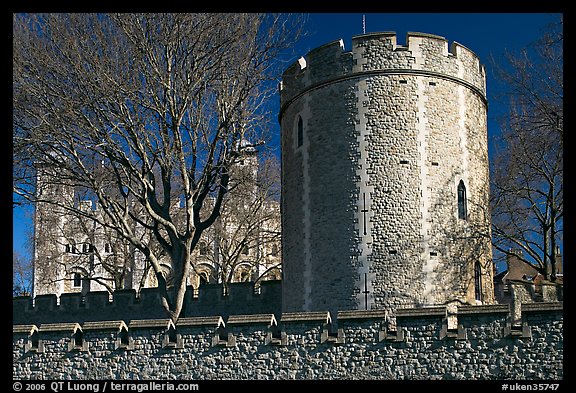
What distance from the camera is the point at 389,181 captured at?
18922 mm

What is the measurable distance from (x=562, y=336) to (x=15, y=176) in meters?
14.8

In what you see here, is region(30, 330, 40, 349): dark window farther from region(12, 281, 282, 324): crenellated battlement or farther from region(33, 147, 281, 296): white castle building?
region(12, 281, 282, 324): crenellated battlement

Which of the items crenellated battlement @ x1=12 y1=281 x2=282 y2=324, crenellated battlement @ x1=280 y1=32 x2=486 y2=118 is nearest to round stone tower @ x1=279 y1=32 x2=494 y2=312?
crenellated battlement @ x1=280 y1=32 x2=486 y2=118

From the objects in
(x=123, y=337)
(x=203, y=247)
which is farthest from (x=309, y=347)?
(x=203, y=247)

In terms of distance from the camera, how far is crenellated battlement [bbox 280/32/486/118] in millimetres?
19469

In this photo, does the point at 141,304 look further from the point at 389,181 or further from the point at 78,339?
the point at 389,181

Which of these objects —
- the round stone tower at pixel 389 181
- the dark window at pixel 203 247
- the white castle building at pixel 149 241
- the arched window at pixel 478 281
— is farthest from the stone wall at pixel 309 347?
the dark window at pixel 203 247

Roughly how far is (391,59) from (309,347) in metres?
8.09

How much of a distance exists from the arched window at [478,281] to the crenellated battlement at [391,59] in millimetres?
4997

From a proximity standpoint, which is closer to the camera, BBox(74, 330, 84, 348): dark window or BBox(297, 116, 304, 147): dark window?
BBox(74, 330, 84, 348): dark window

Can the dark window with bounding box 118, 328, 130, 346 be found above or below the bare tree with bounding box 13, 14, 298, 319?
below

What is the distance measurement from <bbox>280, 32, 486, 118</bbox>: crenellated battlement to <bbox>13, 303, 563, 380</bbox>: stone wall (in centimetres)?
707

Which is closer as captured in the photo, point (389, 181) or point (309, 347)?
point (309, 347)

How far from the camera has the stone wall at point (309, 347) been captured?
14.5m
